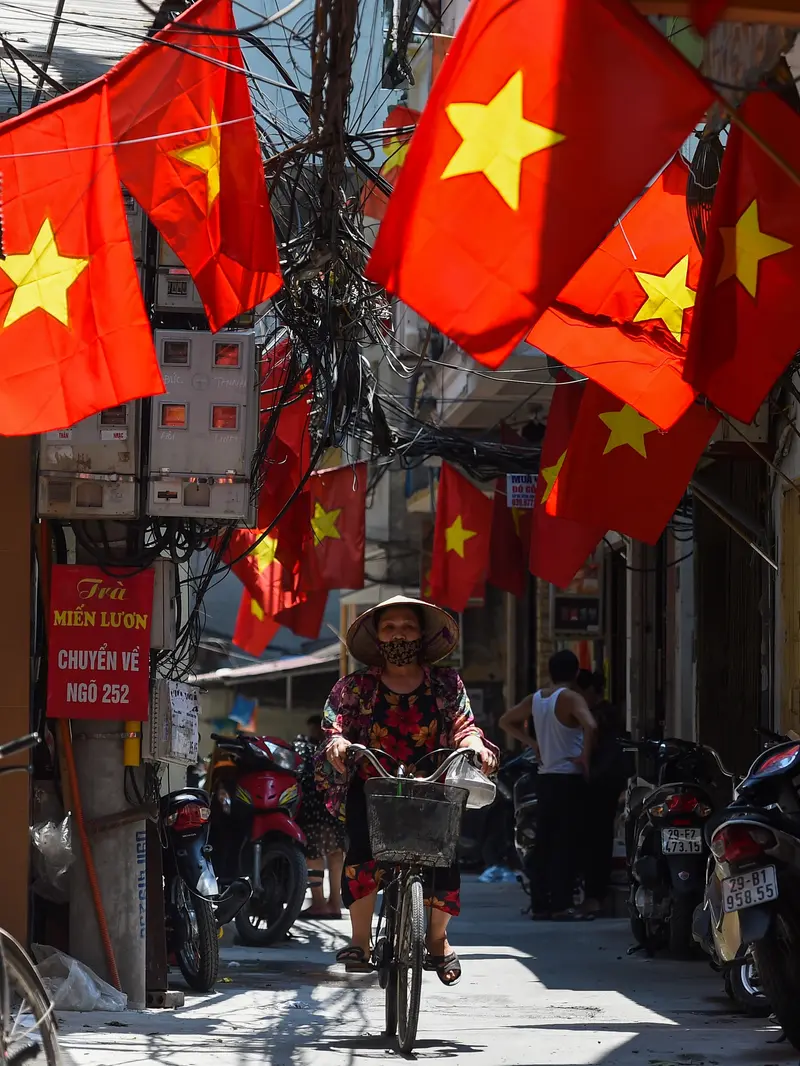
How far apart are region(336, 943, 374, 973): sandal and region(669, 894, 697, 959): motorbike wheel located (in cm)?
284

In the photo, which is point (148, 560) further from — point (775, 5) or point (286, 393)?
point (775, 5)

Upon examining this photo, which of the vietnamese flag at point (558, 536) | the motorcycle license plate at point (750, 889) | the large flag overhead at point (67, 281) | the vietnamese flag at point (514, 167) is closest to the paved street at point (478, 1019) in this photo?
the motorcycle license plate at point (750, 889)

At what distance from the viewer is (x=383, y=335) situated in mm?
9977

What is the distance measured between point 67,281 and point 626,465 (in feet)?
10.4

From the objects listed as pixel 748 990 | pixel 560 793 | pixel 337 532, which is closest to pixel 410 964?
pixel 748 990

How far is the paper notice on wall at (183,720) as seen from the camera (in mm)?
8039

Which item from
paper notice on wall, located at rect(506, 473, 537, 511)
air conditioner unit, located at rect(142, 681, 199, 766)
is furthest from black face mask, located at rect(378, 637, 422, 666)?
paper notice on wall, located at rect(506, 473, 537, 511)

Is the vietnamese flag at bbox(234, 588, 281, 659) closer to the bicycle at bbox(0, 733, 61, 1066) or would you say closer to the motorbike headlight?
the motorbike headlight

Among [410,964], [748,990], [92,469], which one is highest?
[92,469]

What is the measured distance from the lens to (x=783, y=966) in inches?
237

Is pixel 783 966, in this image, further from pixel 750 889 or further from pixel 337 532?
pixel 337 532

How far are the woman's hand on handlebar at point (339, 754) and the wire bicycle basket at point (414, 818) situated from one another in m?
0.52

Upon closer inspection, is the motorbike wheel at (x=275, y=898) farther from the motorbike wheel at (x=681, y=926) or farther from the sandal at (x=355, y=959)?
the sandal at (x=355, y=959)

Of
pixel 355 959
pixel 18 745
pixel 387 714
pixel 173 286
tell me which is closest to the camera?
pixel 18 745
